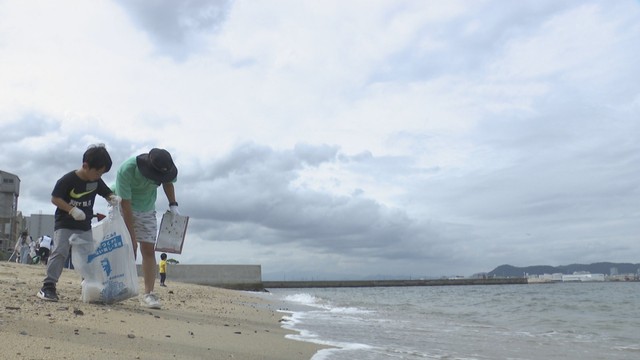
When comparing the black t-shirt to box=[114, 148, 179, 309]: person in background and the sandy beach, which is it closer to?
box=[114, 148, 179, 309]: person in background

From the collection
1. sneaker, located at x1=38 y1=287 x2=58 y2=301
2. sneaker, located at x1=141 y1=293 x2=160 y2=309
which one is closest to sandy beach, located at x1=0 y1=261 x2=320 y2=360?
sneaker, located at x1=38 y1=287 x2=58 y2=301

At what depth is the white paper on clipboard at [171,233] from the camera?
5547 millimetres

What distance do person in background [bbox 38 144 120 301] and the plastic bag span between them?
4.0 inches

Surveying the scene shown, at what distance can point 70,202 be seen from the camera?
15.6 feet

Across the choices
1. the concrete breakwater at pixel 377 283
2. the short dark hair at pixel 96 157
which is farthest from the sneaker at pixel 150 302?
the concrete breakwater at pixel 377 283

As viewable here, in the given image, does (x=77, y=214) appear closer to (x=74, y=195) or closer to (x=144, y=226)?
(x=74, y=195)

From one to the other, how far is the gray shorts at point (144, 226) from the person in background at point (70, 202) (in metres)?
0.53

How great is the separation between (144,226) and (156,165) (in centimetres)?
71

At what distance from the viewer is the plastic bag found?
4.79 meters

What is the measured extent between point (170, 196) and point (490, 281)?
113755 mm

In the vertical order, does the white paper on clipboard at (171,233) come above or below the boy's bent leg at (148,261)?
above

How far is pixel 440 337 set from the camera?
23.6 feet

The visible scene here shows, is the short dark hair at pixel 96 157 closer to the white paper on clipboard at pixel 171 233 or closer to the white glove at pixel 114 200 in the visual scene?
the white glove at pixel 114 200

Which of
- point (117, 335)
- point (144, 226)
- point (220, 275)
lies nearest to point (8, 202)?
point (220, 275)
